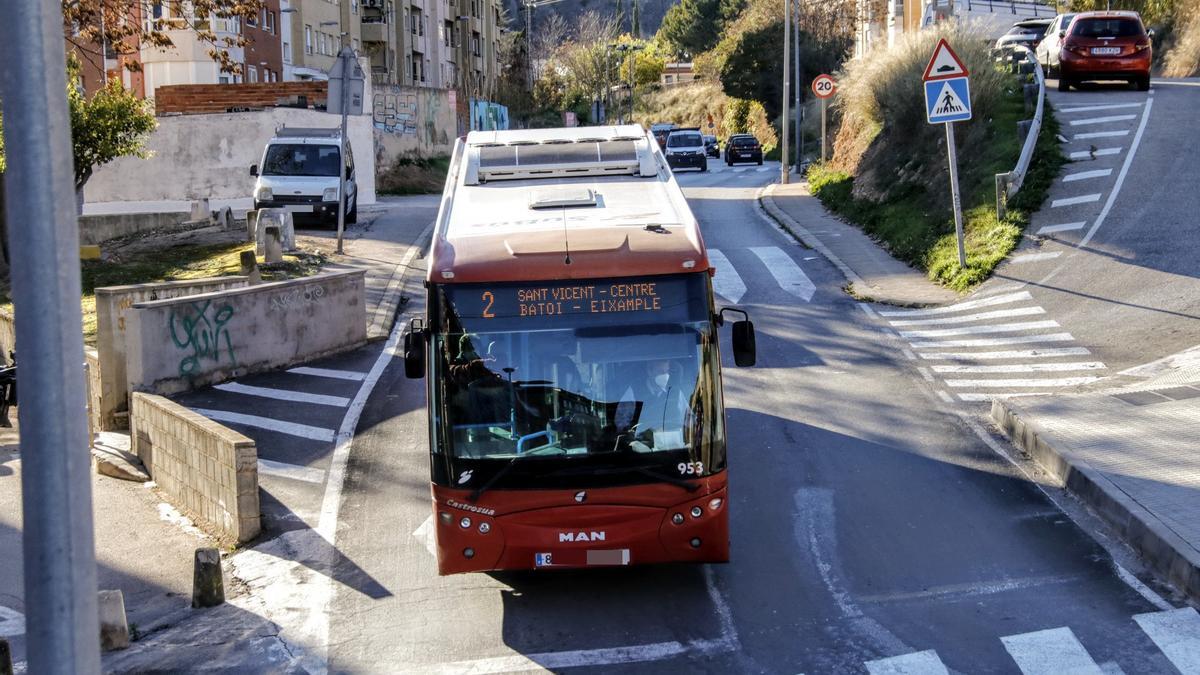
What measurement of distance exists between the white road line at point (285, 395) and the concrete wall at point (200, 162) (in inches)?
858

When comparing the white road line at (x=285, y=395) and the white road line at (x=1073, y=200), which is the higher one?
the white road line at (x=1073, y=200)

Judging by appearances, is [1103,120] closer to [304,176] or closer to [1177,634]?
[304,176]

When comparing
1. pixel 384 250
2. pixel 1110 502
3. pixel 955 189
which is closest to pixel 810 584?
pixel 1110 502

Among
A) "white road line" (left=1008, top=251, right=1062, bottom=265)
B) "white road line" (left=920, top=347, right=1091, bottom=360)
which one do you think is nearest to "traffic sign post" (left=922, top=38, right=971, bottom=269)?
"white road line" (left=1008, top=251, right=1062, bottom=265)

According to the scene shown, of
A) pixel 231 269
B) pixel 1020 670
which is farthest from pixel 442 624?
pixel 231 269

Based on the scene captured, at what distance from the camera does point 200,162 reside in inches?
1486

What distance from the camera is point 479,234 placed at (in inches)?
351

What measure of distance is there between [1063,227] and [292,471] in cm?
1381

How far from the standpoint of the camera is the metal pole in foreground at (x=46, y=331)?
14.1 ft

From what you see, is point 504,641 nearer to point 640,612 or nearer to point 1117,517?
point 640,612

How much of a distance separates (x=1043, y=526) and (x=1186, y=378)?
461 centimetres

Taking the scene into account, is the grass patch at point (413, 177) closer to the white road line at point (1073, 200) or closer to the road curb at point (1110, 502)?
the white road line at point (1073, 200)

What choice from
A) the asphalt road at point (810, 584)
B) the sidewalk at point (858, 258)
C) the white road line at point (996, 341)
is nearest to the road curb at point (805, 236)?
the sidewalk at point (858, 258)

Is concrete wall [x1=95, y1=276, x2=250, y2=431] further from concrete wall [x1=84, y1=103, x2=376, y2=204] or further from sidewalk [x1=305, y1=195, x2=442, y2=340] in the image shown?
concrete wall [x1=84, y1=103, x2=376, y2=204]
